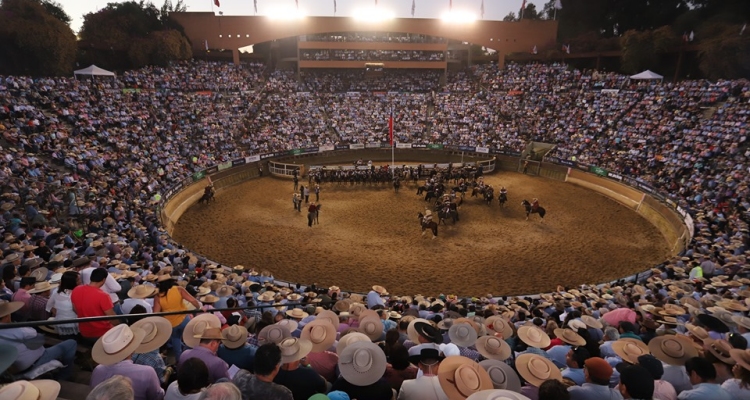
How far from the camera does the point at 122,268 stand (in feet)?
32.9

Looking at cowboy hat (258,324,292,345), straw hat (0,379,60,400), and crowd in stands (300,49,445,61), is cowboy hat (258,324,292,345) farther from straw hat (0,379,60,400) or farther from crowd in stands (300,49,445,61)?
crowd in stands (300,49,445,61)

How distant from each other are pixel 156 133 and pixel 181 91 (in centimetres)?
1161

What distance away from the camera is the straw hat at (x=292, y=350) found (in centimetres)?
430

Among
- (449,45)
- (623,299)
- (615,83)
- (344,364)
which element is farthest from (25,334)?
(449,45)

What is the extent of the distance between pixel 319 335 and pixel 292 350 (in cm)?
92

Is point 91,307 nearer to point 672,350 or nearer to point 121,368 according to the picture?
point 121,368

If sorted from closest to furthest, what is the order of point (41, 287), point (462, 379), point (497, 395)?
point (497, 395) < point (462, 379) < point (41, 287)

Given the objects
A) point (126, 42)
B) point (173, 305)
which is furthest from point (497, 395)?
point (126, 42)

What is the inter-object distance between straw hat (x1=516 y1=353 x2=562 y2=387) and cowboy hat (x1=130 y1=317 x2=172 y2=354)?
4.11 metres

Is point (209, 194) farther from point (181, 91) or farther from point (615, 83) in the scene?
point (615, 83)

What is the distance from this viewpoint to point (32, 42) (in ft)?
105

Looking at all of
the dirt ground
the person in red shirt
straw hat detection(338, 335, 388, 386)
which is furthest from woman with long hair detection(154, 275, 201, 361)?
the dirt ground

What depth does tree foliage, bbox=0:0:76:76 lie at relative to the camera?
3206 cm

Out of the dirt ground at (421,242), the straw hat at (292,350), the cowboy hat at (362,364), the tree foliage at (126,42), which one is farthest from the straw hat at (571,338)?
the tree foliage at (126,42)
